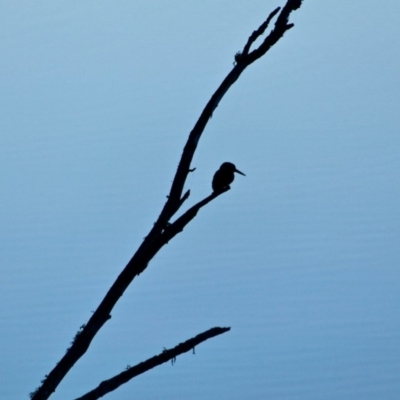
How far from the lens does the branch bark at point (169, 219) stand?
243 centimetres

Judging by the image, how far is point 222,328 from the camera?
2.57 meters

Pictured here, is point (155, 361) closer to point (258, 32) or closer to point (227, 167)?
point (258, 32)

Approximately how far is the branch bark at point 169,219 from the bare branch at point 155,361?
0.19 metres

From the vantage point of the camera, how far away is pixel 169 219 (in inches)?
106

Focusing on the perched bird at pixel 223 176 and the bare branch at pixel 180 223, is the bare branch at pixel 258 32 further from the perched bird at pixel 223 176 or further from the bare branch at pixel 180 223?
the perched bird at pixel 223 176

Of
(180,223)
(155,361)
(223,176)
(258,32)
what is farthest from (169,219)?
(223,176)

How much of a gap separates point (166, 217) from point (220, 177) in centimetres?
152

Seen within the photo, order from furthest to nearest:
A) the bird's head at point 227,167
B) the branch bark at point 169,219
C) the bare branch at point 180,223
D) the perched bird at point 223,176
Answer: the bird's head at point 227,167 → the perched bird at point 223,176 → the bare branch at point 180,223 → the branch bark at point 169,219

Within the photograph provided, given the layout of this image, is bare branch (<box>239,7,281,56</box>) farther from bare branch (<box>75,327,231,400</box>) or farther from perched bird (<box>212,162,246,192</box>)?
perched bird (<box>212,162,246,192</box>)

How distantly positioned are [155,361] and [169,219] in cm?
66

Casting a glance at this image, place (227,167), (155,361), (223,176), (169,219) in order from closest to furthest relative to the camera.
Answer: (155,361) < (169,219) < (223,176) < (227,167)

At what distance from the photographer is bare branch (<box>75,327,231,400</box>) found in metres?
2.47

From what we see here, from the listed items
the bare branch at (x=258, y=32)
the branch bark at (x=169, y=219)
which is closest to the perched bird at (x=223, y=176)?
the branch bark at (x=169, y=219)

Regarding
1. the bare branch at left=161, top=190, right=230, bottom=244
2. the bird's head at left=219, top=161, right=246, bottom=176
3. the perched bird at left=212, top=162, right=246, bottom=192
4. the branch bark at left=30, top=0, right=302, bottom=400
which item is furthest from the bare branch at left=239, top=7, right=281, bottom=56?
the bird's head at left=219, top=161, right=246, bottom=176
